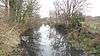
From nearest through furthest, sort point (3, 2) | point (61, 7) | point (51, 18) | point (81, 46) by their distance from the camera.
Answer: point (81, 46), point (3, 2), point (61, 7), point (51, 18)

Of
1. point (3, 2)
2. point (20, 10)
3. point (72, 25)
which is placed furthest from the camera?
point (72, 25)

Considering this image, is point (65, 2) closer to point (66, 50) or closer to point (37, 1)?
point (37, 1)

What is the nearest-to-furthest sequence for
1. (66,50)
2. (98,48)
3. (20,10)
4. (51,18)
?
(98,48)
(66,50)
(20,10)
(51,18)

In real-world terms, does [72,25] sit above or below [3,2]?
below

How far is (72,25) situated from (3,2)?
29.5 ft

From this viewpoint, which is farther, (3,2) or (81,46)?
(3,2)

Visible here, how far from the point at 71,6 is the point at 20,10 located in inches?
392

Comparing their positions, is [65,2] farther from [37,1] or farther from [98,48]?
[98,48]

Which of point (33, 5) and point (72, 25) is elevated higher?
point (33, 5)

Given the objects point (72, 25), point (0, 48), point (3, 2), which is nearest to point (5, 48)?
point (0, 48)

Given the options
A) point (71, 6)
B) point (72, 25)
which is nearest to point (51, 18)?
point (71, 6)

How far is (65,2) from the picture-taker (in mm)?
28453

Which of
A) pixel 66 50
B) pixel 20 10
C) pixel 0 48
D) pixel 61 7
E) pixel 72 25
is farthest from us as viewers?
pixel 61 7

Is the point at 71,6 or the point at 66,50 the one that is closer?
the point at 66,50
